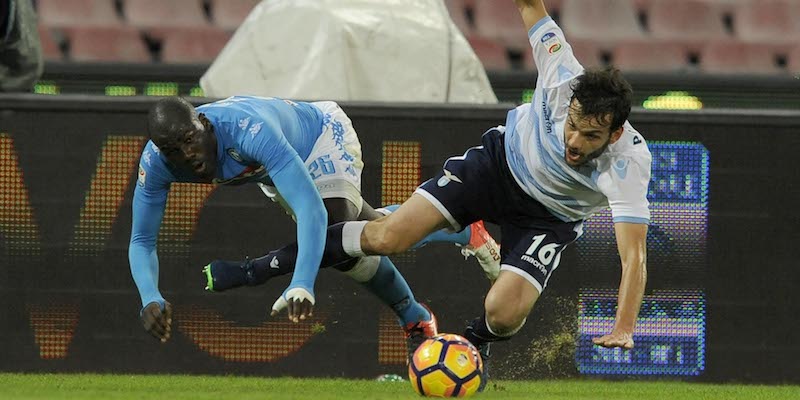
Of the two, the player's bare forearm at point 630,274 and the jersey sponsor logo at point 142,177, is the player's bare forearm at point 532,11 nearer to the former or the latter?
the player's bare forearm at point 630,274

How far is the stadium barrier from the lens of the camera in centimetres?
707

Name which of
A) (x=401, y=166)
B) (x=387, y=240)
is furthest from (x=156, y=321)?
(x=401, y=166)

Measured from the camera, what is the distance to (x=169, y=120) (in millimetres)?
5539

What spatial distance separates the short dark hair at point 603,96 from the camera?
5.47 metres

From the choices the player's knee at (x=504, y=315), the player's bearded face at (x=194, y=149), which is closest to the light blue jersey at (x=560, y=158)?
the player's knee at (x=504, y=315)

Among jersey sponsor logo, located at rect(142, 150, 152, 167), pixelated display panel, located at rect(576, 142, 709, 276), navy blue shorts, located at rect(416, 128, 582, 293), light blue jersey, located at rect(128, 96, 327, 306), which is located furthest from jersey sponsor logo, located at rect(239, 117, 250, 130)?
pixelated display panel, located at rect(576, 142, 709, 276)

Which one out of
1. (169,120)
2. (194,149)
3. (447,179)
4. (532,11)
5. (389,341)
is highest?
(532,11)

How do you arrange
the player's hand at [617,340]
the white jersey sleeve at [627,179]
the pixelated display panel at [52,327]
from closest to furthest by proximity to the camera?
the player's hand at [617,340] < the white jersey sleeve at [627,179] < the pixelated display panel at [52,327]

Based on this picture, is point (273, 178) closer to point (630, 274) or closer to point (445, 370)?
point (445, 370)

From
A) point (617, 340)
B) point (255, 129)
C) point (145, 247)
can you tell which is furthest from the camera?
point (145, 247)

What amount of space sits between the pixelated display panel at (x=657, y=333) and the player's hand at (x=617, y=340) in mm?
1971

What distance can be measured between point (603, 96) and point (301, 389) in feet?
6.84

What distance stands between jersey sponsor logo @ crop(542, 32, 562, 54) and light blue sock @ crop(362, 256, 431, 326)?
4.68ft

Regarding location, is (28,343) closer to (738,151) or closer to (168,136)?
(168,136)
